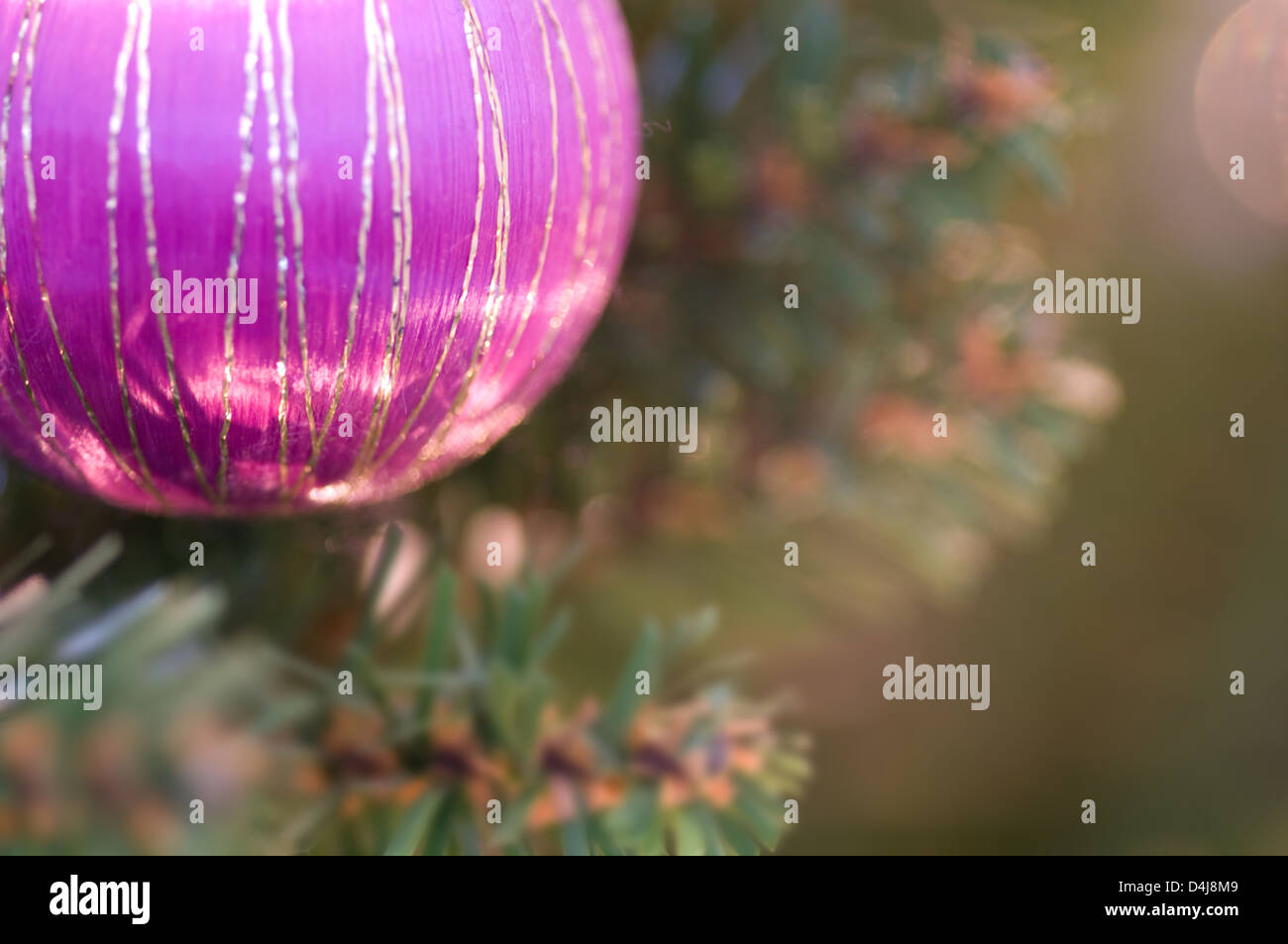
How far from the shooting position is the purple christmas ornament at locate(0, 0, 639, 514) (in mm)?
214

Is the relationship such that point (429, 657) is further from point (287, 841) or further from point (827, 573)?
point (827, 573)

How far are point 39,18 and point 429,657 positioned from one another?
0.17 meters

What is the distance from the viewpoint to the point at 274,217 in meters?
0.22

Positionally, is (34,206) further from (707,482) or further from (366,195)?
(707,482)

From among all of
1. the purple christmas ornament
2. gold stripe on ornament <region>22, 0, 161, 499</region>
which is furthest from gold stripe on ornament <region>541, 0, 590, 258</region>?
gold stripe on ornament <region>22, 0, 161, 499</region>

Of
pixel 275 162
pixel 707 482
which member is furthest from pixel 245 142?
pixel 707 482

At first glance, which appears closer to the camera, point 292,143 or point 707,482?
point 292,143

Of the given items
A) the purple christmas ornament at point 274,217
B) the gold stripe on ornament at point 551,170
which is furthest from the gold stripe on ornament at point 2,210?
the gold stripe on ornament at point 551,170

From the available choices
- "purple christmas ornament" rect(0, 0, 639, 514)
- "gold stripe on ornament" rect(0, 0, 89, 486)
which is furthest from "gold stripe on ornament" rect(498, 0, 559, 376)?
"gold stripe on ornament" rect(0, 0, 89, 486)

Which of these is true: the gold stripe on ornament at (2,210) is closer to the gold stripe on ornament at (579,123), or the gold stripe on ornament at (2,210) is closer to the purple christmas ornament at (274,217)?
the purple christmas ornament at (274,217)

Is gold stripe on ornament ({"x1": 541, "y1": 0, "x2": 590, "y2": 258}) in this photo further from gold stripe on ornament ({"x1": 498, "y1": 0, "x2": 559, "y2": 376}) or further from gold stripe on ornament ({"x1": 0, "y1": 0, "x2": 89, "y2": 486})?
gold stripe on ornament ({"x1": 0, "y1": 0, "x2": 89, "y2": 486})

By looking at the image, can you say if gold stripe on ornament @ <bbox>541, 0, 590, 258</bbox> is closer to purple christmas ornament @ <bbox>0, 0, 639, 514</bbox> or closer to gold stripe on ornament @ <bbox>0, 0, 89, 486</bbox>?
purple christmas ornament @ <bbox>0, 0, 639, 514</bbox>

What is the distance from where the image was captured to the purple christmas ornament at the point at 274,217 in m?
0.21

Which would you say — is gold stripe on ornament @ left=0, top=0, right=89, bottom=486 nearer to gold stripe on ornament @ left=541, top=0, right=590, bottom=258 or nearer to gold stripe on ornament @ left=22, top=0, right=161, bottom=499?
gold stripe on ornament @ left=22, top=0, right=161, bottom=499
